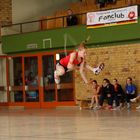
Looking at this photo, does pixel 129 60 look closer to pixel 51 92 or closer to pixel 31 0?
pixel 51 92

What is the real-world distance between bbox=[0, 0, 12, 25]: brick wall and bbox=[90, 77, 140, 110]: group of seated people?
23.4ft

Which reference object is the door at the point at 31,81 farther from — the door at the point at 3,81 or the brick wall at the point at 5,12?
the brick wall at the point at 5,12

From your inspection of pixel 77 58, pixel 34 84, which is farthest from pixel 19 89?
pixel 77 58

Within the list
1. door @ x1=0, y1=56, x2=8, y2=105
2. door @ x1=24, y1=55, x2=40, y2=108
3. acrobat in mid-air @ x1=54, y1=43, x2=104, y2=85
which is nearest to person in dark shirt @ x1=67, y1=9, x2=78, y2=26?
door @ x1=24, y1=55, x2=40, y2=108

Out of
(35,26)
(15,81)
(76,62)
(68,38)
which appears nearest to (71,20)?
(68,38)

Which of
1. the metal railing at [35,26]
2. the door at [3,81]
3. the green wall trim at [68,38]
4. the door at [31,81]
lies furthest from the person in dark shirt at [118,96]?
the door at [3,81]

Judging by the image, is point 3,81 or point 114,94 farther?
point 3,81

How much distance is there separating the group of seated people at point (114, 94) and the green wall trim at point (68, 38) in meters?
1.93

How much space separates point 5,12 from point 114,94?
8691 millimetres

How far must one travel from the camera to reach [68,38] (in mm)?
24734

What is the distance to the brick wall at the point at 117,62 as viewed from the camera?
22.0 metres

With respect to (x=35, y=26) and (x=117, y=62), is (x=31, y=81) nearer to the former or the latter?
(x=35, y=26)

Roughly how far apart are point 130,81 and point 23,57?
7710mm

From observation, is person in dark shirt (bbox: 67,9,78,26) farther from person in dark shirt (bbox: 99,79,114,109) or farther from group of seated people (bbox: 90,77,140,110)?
person in dark shirt (bbox: 99,79,114,109)
